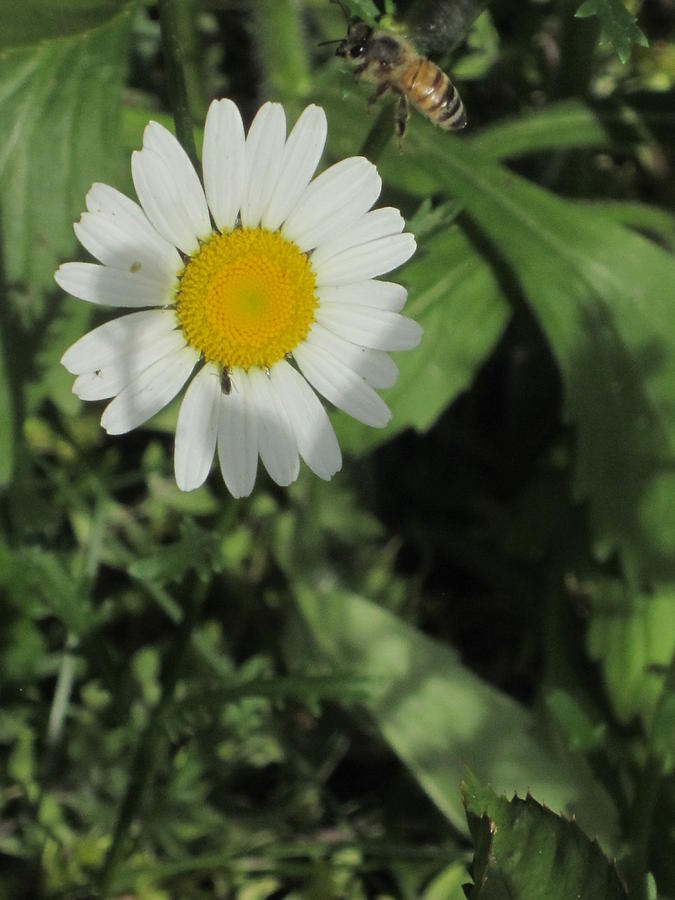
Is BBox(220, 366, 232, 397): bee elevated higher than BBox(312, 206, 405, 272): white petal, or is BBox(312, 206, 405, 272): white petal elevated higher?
BBox(312, 206, 405, 272): white petal

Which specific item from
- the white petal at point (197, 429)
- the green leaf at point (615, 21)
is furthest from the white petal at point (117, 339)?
the green leaf at point (615, 21)

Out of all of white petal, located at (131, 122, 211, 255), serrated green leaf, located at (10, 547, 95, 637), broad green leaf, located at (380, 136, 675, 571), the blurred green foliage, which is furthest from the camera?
broad green leaf, located at (380, 136, 675, 571)

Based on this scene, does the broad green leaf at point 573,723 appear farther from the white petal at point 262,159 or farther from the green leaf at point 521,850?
the white petal at point 262,159

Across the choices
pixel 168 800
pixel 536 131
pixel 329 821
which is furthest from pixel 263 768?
pixel 536 131

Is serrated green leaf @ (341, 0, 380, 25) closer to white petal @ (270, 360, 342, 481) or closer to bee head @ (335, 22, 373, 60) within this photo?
bee head @ (335, 22, 373, 60)

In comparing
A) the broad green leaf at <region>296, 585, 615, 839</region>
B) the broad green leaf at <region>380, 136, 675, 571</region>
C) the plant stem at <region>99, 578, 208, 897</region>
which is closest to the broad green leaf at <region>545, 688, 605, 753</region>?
the broad green leaf at <region>296, 585, 615, 839</region>

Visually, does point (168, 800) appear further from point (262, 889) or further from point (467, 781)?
Answer: point (467, 781)

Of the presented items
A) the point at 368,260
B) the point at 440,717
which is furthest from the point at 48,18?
the point at 440,717
